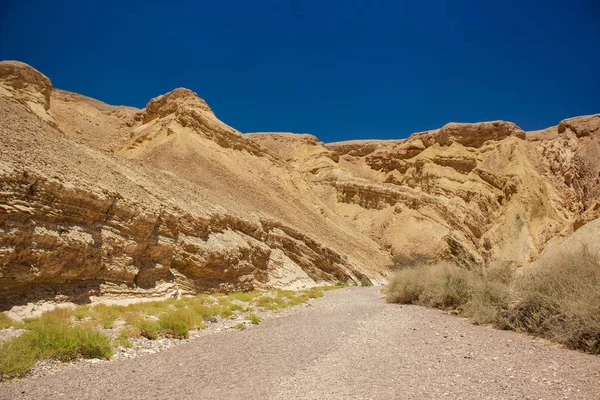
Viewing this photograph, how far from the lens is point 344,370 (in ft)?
21.3

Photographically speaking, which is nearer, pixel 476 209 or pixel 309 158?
pixel 476 209

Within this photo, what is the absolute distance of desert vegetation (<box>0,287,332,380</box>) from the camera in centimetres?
645

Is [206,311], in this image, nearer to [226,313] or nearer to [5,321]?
[226,313]

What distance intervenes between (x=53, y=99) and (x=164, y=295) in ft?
171

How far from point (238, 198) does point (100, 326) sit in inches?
926

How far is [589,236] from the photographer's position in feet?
→ 42.4

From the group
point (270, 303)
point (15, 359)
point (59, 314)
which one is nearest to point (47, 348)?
point (15, 359)

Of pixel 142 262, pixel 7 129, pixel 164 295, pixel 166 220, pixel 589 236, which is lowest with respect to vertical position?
pixel 164 295

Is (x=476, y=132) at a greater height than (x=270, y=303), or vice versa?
(x=476, y=132)

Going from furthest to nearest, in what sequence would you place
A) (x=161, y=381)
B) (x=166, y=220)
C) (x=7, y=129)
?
1. (x=166, y=220)
2. (x=7, y=129)
3. (x=161, y=381)

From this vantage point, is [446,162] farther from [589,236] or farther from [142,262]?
[142,262]

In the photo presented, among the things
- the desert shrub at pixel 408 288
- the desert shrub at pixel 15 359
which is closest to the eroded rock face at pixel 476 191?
the desert shrub at pixel 408 288

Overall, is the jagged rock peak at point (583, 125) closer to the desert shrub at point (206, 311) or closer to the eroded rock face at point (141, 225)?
the eroded rock face at point (141, 225)

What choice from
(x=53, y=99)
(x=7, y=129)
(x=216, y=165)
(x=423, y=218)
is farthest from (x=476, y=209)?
(x=53, y=99)
